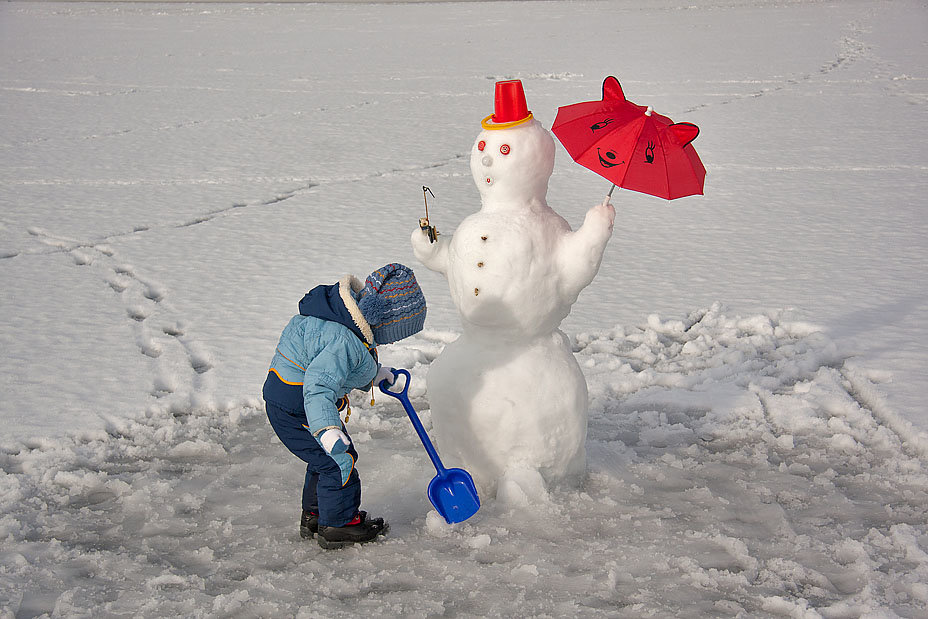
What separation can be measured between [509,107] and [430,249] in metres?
0.56

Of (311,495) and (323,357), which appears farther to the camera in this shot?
(311,495)

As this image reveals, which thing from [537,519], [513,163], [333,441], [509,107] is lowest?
[537,519]

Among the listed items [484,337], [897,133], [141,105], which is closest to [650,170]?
[484,337]

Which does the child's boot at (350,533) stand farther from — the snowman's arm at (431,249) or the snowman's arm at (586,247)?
the snowman's arm at (586,247)

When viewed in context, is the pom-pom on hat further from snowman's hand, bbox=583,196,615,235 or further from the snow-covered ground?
the snow-covered ground

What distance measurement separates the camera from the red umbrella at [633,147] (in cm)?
268

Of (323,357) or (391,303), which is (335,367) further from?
(391,303)

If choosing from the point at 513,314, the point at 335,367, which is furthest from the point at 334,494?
the point at 513,314

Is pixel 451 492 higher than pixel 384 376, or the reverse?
pixel 384 376

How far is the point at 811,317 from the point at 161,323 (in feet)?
11.5

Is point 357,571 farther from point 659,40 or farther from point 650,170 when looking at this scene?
point 659,40

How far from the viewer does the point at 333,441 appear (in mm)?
2498

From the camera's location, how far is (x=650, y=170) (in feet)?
8.84

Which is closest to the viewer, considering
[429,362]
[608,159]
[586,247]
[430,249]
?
[608,159]
